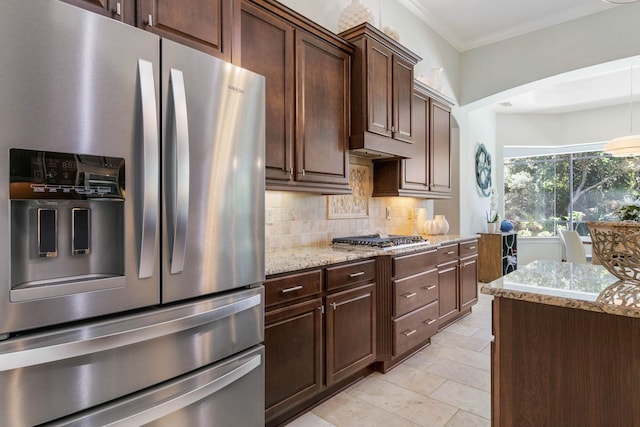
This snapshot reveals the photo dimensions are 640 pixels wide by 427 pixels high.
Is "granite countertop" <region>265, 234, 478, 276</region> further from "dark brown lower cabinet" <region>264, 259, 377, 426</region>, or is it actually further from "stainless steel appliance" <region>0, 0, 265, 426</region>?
"stainless steel appliance" <region>0, 0, 265, 426</region>

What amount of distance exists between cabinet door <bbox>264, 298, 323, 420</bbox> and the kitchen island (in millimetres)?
953

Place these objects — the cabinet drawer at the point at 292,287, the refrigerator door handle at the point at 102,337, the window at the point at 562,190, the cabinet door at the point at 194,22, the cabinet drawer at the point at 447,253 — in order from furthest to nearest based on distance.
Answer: the window at the point at 562,190, the cabinet drawer at the point at 447,253, the cabinet drawer at the point at 292,287, the cabinet door at the point at 194,22, the refrigerator door handle at the point at 102,337

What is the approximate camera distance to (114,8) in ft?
4.32

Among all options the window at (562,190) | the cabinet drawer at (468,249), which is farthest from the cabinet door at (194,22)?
the window at (562,190)

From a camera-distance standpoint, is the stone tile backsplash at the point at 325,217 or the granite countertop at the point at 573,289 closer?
the granite countertop at the point at 573,289

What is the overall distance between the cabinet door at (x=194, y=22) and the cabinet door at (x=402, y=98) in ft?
5.38

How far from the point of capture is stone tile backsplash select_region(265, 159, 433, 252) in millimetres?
2549

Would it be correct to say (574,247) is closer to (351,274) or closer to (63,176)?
(351,274)

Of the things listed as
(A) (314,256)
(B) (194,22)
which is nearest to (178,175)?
(B) (194,22)

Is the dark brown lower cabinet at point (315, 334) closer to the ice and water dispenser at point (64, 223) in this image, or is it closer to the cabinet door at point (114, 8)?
the ice and water dispenser at point (64, 223)

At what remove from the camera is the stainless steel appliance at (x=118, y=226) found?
94cm

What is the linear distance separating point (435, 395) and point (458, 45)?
14.5ft

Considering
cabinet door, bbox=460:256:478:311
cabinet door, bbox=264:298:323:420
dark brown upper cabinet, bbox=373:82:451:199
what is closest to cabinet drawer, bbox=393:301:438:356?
cabinet door, bbox=460:256:478:311

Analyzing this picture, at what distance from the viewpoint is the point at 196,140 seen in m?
1.31
